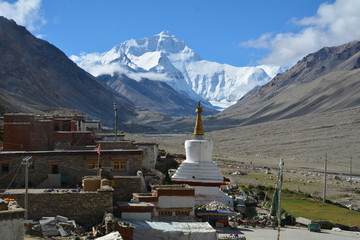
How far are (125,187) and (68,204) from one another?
319 cm

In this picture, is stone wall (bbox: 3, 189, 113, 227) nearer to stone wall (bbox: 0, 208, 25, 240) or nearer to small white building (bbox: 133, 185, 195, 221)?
small white building (bbox: 133, 185, 195, 221)

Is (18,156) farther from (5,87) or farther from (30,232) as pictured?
(5,87)

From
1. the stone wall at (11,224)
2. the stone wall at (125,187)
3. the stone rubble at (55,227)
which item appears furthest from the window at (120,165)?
the stone wall at (11,224)

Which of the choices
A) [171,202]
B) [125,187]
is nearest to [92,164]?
[125,187]

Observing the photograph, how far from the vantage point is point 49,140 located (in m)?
25.2

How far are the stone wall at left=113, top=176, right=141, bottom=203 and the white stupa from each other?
5.46 metres

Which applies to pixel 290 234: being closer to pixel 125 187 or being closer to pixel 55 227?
pixel 125 187

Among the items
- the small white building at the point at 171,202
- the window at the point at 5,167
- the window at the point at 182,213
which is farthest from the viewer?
the window at the point at 5,167

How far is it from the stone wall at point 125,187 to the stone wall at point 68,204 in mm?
2586

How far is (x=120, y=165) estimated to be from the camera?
816 inches

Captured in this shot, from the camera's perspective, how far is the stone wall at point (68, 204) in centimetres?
1481

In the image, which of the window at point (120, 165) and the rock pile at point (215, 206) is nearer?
the rock pile at point (215, 206)

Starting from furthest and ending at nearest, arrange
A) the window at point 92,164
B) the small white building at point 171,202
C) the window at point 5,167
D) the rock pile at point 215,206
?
the rock pile at point 215,206 → the window at point 92,164 → the window at point 5,167 → the small white building at point 171,202

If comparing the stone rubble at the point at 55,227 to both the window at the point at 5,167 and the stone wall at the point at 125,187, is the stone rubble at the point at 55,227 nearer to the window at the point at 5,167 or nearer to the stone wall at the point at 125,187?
the stone wall at the point at 125,187
